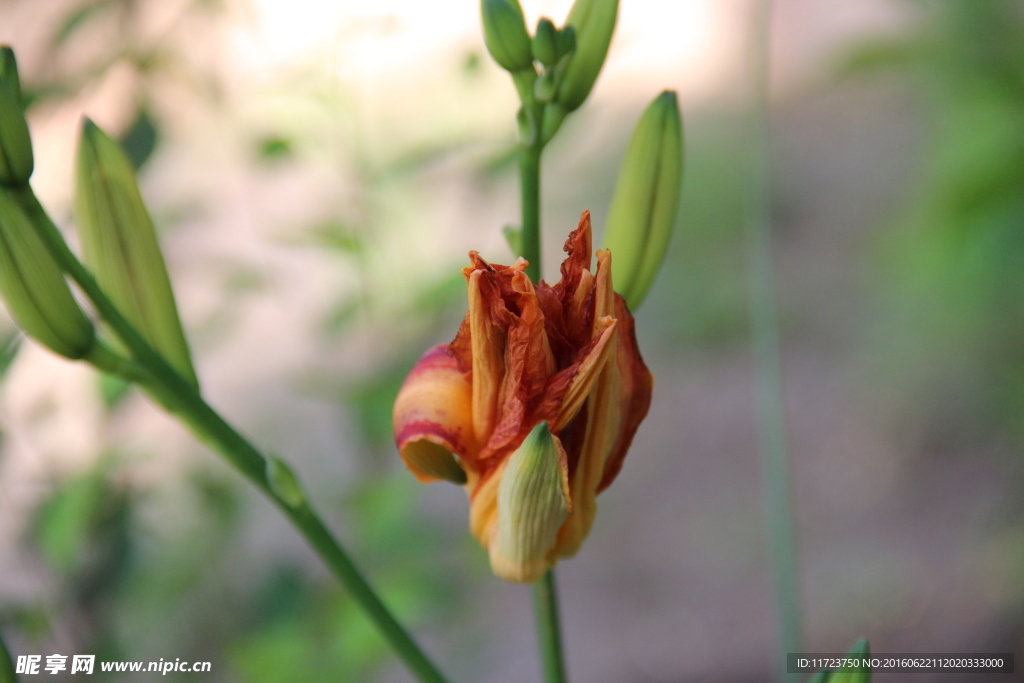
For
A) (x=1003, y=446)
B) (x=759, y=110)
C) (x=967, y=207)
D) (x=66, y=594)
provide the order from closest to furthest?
1. (x=759, y=110)
2. (x=66, y=594)
3. (x=967, y=207)
4. (x=1003, y=446)

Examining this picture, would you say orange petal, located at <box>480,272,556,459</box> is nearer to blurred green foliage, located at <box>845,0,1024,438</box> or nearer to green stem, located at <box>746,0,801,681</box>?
green stem, located at <box>746,0,801,681</box>

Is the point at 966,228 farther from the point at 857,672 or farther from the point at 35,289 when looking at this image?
the point at 35,289

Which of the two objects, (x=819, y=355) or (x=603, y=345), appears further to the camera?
(x=819, y=355)

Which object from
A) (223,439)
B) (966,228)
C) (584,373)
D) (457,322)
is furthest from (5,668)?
(966,228)

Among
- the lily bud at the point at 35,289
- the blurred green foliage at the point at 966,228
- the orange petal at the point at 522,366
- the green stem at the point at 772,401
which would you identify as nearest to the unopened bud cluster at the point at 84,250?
the lily bud at the point at 35,289

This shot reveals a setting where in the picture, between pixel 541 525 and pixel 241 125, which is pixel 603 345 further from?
pixel 241 125

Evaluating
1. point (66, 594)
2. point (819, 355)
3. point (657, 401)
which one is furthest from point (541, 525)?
point (819, 355)

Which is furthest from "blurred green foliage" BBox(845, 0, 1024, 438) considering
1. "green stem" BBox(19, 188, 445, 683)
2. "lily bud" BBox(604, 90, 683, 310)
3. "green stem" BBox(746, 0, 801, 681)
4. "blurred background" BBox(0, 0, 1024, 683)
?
"green stem" BBox(19, 188, 445, 683)
